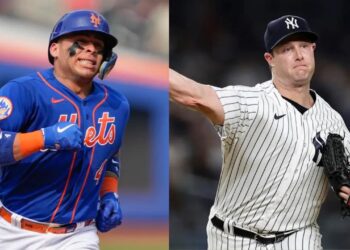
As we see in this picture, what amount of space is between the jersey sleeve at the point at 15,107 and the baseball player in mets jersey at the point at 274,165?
0.74m

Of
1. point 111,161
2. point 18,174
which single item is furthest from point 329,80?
point 18,174

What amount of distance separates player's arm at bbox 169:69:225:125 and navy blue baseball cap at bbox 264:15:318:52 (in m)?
0.55

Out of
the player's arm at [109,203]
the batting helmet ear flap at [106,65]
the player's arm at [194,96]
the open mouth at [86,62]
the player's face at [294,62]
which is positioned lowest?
the player's arm at [109,203]

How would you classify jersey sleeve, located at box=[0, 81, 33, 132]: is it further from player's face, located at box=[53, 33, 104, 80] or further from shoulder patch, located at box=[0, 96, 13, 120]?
player's face, located at box=[53, 33, 104, 80]

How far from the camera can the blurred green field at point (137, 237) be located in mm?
4348

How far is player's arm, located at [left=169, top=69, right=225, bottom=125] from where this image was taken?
9.18 ft

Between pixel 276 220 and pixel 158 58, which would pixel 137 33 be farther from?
pixel 276 220

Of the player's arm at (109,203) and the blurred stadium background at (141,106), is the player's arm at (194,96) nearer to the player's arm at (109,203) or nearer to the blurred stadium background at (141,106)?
the player's arm at (109,203)

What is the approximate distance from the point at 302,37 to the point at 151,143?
5.05 feet

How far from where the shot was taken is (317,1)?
5609mm

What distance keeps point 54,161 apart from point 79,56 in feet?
1.30

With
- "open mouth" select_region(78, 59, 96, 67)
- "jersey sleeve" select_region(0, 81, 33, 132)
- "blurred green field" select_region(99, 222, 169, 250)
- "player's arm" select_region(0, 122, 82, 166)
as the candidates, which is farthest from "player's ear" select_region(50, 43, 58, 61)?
"blurred green field" select_region(99, 222, 169, 250)

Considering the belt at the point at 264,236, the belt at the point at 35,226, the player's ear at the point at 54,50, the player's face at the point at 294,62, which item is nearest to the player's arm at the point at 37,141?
the belt at the point at 35,226

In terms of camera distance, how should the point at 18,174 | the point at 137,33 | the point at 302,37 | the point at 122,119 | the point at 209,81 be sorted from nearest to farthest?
the point at 18,174
the point at 122,119
the point at 302,37
the point at 137,33
the point at 209,81
